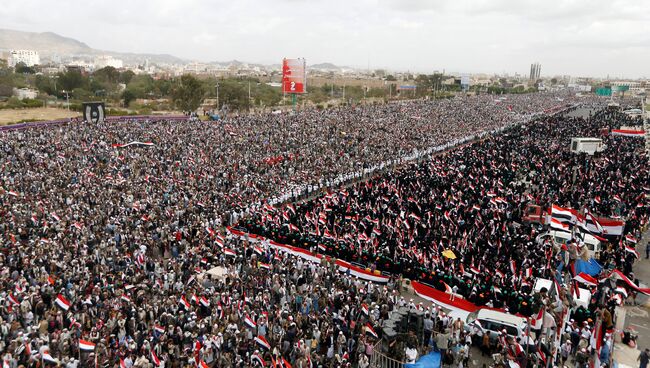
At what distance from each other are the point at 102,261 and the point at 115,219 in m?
3.64

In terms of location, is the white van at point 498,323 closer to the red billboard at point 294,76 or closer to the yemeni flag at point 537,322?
the yemeni flag at point 537,322

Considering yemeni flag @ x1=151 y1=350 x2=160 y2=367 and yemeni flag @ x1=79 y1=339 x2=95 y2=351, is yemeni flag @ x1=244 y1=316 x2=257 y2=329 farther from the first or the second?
yemeni flag @ x1=79 y1=339 x2=95 y2=351

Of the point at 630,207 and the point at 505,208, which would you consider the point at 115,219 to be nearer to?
the point at 505,208

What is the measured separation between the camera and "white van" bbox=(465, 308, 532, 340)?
11.6 metres

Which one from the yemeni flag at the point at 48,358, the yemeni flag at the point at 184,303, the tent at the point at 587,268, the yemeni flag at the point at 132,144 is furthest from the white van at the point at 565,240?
the yemeni flag at the point at 132,144

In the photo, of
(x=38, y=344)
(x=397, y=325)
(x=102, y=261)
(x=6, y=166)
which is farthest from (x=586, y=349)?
(x=6, y=166)

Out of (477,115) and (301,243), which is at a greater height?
(477,115)

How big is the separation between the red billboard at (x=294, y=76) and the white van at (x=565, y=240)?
140 feet

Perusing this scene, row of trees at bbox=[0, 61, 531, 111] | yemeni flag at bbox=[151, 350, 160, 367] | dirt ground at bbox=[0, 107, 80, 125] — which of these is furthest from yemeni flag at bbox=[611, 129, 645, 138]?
dirt ground at bbox=[0, 107, 80, 125]

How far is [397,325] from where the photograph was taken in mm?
10992

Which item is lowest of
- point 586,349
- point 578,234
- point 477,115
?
point 586,349

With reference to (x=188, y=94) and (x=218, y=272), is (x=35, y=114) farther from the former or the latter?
(x=218, y=272)

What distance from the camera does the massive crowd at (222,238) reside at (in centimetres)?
1079

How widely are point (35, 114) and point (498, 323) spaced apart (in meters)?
54.9
